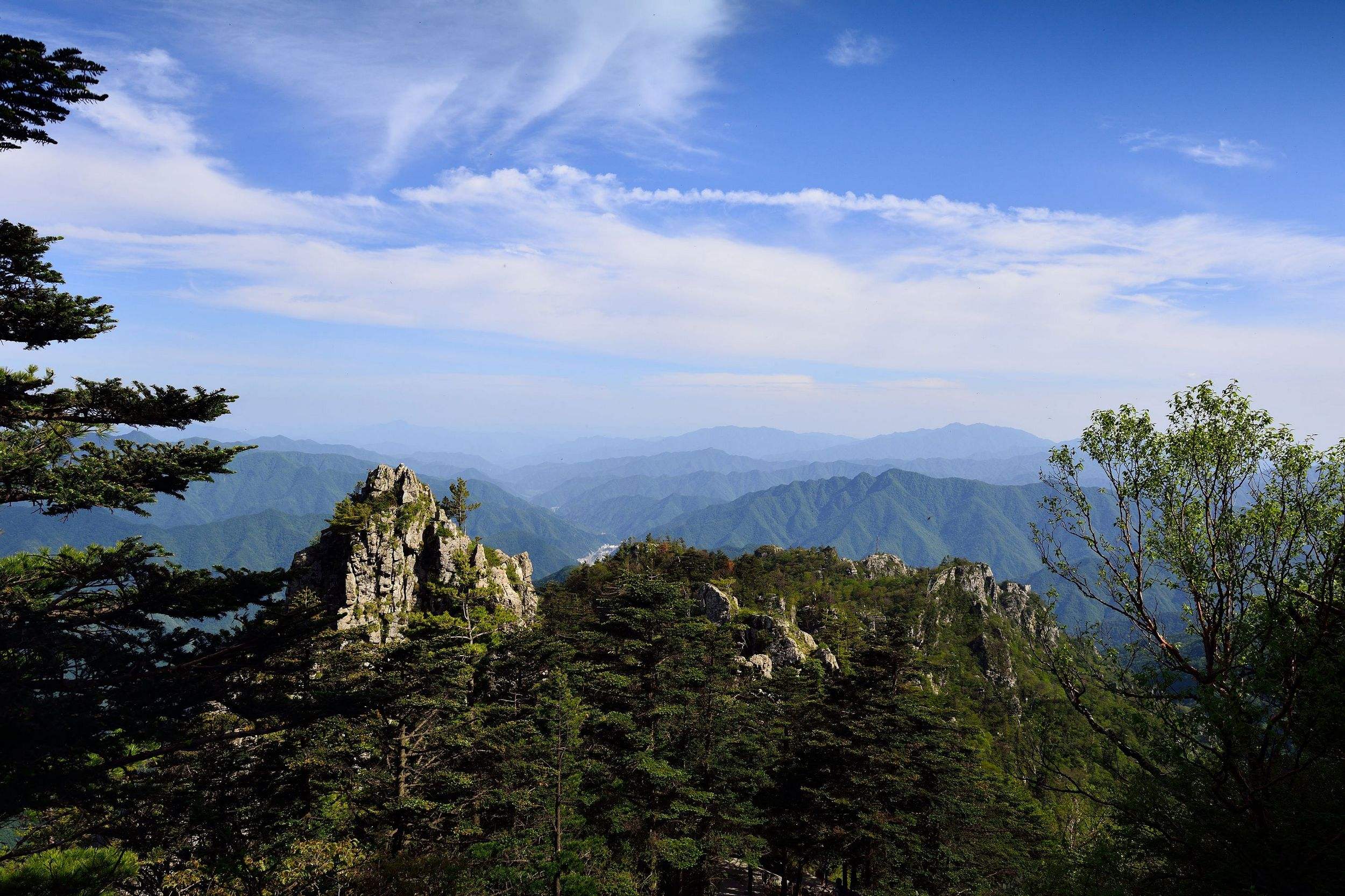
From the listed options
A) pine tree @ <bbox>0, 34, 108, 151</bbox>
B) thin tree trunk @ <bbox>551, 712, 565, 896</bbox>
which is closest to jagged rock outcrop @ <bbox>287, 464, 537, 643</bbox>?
thin tree trunk @ <bbox>551, 712, 565, 896</bbox>

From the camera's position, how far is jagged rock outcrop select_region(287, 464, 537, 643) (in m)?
44.0

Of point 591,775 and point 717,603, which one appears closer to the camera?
point 591,775

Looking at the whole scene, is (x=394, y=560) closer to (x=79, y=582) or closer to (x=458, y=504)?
(x=458, y=504)

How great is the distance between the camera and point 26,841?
14.6 meters

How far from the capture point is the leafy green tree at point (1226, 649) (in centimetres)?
858

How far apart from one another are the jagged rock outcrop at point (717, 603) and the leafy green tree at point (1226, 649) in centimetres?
4120

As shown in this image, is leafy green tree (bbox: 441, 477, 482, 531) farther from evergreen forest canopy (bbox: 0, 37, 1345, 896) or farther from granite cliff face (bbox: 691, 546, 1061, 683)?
granite cliff face (bbox: 691, 546, 1061, 683)

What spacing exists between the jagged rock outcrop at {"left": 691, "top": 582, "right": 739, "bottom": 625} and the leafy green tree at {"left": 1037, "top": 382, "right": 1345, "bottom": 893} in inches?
1622

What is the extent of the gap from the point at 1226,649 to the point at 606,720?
1897cm

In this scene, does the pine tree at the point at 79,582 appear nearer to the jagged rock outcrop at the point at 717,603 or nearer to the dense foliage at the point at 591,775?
the dense foliage at the point at 591,775

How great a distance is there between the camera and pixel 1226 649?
42.1ft

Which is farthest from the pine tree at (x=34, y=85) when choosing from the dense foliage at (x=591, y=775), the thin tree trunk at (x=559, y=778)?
the thin tree trunk at (x=559, y=778)

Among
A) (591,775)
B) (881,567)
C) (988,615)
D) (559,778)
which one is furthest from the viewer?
(881,567)

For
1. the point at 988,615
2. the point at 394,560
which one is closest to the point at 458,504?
the point at 394,560
